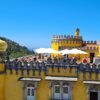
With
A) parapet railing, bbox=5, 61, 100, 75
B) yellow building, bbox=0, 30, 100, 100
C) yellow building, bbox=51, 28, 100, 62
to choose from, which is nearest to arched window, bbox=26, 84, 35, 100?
yellow building, bbox=0, 30, 100, 100

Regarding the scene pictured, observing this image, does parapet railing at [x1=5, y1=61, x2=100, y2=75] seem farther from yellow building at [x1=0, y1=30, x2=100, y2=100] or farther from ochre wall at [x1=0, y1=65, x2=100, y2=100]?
ochre wall at [x1=0, y1=65, x2=100, y2=100]

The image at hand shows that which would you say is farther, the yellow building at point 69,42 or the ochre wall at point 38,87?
the yellow building at point 69,42

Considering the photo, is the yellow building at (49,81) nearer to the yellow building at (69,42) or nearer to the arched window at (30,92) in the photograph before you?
the arched window at (30,92)

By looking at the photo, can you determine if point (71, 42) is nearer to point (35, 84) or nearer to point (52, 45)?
point (52, 45)

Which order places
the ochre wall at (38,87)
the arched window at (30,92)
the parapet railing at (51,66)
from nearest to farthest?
the parapet railing at (51,66) < the ochre wall at (38,87) < the arched window at (30,92)

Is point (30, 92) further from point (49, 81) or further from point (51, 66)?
point (51, 66)

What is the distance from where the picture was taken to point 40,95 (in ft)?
101

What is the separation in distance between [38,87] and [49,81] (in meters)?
1.16

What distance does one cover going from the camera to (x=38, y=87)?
3077cm

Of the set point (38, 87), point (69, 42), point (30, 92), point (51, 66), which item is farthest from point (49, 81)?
point (69, 42)

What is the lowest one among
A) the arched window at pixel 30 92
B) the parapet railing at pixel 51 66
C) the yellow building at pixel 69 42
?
the arched window at pixel 30 92

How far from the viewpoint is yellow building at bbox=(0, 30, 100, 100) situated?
2964cm

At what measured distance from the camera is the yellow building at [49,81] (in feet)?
97.2

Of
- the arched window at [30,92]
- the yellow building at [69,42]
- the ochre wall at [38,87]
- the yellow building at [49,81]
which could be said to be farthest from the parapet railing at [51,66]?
the yellow building at [69,42]
